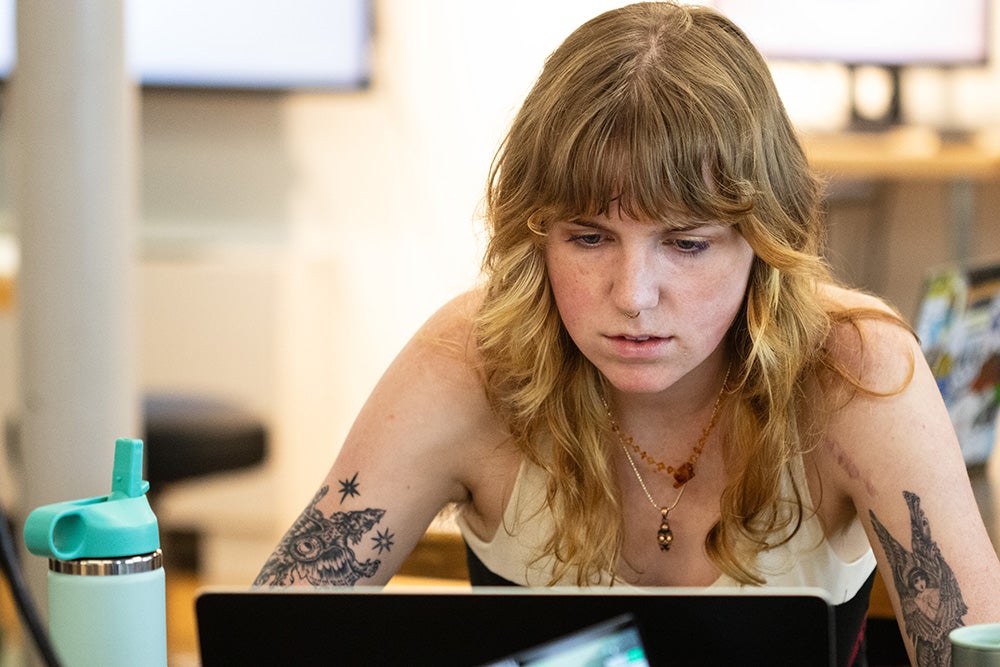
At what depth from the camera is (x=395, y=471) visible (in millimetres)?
1224

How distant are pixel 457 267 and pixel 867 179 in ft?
3.52

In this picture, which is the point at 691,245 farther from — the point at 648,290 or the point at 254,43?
the point at 254,43

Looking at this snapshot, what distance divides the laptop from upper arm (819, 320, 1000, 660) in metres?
0.43

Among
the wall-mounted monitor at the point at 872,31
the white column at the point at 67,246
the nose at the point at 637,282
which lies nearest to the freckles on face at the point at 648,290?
the nose at the point at 637,282

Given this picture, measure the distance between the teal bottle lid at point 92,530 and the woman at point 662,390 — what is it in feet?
1.31

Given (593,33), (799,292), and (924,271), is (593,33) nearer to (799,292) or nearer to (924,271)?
(799,292)

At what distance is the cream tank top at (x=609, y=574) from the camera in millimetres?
1199

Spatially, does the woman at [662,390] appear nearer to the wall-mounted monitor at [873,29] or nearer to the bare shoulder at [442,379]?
the bare shoulder at [442,379]

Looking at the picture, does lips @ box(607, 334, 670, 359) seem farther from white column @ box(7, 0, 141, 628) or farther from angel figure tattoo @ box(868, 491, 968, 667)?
white column @ box(7, 0, 141, 628)

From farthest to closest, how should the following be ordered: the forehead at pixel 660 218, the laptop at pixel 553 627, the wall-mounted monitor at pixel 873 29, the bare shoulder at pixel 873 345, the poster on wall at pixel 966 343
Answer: the wall-mounted monitor at pixel 873 29 → the poster on wall at pixel 966 343 → the bare shoulder at pixel 873 345 → the forehead at pixel 660 218 → the laptop at pixel 553 627

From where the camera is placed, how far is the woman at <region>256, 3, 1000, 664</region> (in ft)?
3.40

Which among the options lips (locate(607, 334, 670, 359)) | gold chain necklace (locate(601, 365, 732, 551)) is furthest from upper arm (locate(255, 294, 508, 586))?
lips (locate(607, 334, 670, 359))

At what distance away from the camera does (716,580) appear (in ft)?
3.93

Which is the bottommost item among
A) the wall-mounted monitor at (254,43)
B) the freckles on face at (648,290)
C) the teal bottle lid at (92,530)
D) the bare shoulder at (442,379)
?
the teal bottle lid at (92,530)
